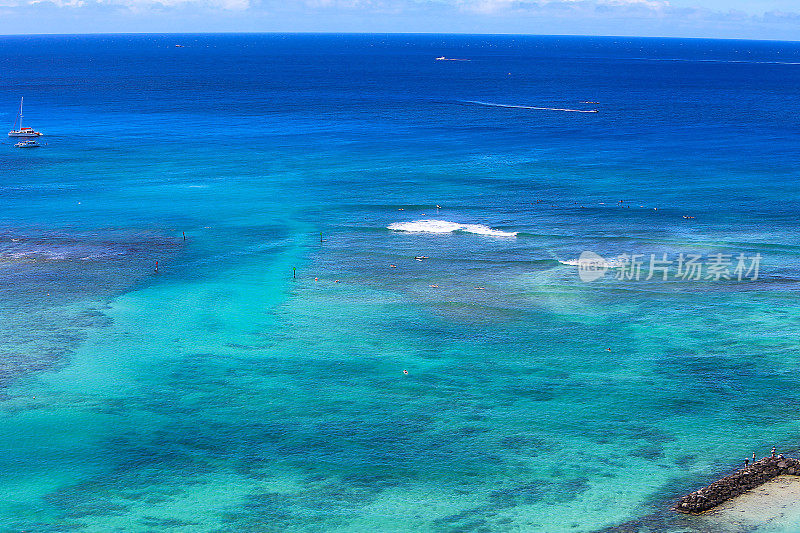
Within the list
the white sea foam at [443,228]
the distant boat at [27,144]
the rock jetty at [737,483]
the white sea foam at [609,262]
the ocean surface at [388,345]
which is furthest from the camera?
the distant boat at [27,144]

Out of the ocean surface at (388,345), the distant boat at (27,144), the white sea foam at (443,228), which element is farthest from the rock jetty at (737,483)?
the distant boat at (27,144)

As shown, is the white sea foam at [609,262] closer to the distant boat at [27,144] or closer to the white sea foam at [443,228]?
the white sea foam at [443,228]

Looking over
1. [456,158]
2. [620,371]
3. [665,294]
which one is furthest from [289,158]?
[620,371]

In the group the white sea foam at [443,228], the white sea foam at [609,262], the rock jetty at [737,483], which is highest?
the white sea foam at [443,228]

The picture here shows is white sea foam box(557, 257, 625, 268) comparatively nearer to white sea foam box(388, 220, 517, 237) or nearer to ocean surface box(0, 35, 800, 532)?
ocean surface box(0, 35, 800, 532)

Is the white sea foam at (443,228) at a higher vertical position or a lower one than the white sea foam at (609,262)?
higher

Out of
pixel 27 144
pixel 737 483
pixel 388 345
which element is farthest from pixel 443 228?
pixel 27 144

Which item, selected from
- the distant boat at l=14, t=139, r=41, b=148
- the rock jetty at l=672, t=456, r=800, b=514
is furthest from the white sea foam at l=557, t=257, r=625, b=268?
the distant boat at l=14, t=139, r=41, b=148

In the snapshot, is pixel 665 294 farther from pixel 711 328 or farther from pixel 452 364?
pixel 452 364
